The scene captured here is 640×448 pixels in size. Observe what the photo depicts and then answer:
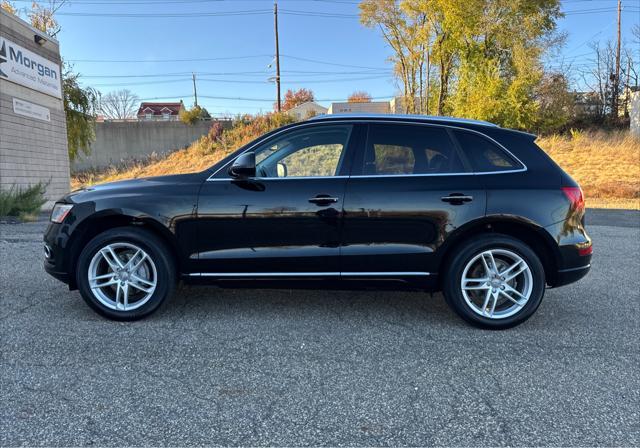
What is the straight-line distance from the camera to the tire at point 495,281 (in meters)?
3.48

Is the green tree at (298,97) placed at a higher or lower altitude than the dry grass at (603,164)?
higher

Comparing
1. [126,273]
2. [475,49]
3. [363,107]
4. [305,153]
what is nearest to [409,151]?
[305,153]

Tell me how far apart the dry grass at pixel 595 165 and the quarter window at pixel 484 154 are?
11.5m

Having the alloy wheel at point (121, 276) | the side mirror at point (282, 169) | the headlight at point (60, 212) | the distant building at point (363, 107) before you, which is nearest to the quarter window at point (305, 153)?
the side mirror at point (282, 169)

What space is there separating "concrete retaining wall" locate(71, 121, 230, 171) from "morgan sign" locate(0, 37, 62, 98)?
21.2 meters

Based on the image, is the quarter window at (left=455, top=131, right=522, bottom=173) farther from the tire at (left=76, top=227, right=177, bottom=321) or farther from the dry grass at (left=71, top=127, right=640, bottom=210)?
the dry grass at (left=71, top=127, right=640, bottom=210)

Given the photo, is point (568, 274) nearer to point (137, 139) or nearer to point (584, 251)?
point (584, 251)

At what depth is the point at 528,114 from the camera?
22.8 meters

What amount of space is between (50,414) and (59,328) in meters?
1.35

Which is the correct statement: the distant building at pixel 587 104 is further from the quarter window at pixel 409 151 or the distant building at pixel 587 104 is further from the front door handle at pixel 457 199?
the front door handle at pixel 457 199

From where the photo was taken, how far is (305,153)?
396 centimetres

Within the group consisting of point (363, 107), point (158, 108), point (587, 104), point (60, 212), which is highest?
point (158, 108)

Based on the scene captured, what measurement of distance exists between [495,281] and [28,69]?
14.1 metres

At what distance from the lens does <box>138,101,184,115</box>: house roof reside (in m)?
73.0
